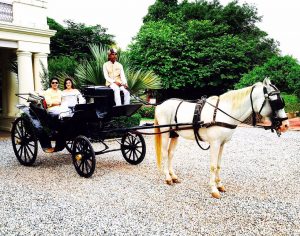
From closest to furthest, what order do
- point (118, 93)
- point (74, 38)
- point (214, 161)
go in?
1. point (214, 161)
2. point (118, 93)
3. point (74, 38)

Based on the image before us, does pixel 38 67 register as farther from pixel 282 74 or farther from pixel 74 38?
pixel 74 38

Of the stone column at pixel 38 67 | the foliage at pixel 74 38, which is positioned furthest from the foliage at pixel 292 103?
the foliage at pixel 74 38

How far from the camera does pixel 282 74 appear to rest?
1741 centimetres

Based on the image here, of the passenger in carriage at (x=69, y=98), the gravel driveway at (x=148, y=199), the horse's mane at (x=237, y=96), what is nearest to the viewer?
the gravel driveway at (x=148, y=199)

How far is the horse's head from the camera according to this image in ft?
15.3

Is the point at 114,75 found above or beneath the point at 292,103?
above

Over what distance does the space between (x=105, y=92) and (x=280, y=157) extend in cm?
495

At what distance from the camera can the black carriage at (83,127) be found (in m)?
6.18

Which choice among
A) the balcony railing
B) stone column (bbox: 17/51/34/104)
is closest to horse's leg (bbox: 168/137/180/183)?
stone column (bbox: 17/51/34/104)

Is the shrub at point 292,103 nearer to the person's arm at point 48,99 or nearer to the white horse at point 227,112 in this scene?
the white horse at point 227,112

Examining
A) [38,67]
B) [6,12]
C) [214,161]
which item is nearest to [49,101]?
[214,161]

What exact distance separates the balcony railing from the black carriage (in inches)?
281

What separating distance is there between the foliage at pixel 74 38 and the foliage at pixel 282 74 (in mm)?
14964

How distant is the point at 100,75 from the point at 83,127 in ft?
11.9
